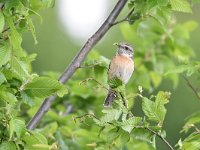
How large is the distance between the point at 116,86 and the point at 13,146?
2.80 ft

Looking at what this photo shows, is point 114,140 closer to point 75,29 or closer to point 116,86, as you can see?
point 116,86

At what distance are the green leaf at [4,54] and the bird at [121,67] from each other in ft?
3.59

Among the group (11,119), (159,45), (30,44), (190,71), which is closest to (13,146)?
(11,119)

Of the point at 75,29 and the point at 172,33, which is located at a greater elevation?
the point at 172,33

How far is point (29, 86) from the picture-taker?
5285 mm

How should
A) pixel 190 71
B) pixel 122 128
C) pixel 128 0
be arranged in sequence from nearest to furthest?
pixel 122 128 < pixel 190 71 < pixel 128 0

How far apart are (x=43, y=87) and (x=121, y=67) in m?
1.71

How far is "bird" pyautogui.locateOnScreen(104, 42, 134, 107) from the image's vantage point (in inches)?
239

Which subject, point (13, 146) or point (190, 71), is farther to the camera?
point (190, 71)

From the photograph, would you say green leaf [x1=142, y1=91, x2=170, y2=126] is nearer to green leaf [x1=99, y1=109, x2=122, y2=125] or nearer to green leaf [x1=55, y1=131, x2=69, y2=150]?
green leaf [x1=99, y1=109, x2=122, y2=125]

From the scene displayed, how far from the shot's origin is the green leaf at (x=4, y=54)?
16.5 feet

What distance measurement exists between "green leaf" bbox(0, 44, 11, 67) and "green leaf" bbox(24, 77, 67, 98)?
1.02 feet

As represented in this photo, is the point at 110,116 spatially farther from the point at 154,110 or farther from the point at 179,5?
the point at 179,5

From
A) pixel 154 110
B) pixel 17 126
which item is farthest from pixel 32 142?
pixel 154 110
